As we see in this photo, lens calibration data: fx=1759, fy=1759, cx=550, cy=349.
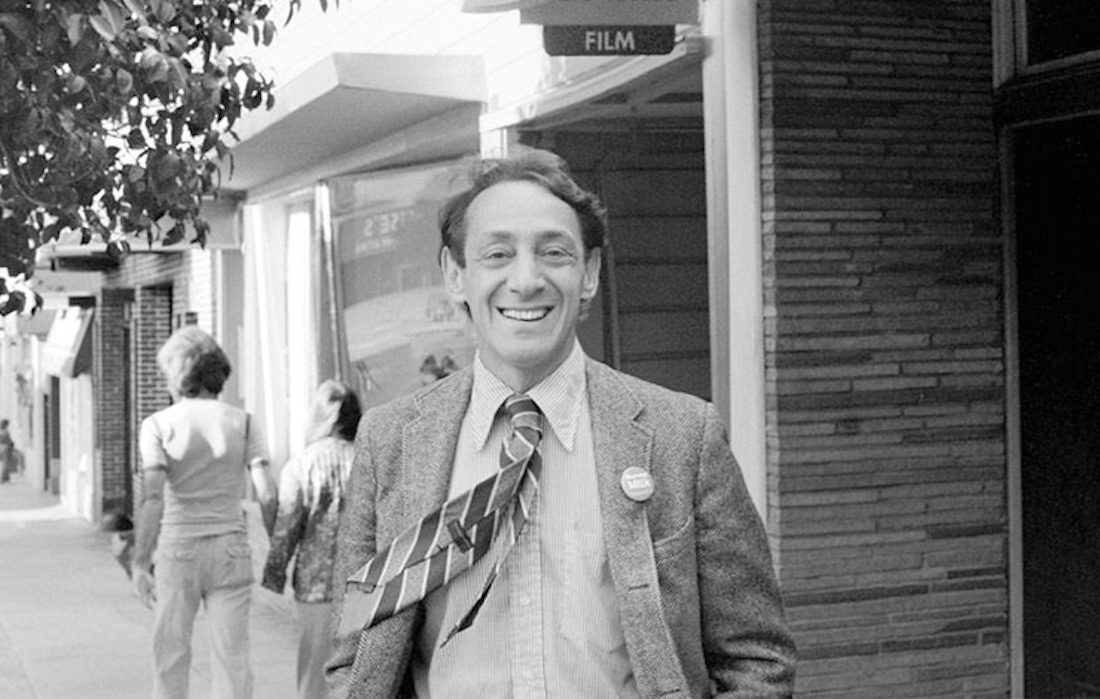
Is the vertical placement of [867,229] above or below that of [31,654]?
above

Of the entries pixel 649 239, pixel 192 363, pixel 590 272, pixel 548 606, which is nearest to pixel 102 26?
pixel 590 272

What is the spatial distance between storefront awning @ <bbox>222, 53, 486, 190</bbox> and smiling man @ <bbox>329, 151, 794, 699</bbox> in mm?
6576

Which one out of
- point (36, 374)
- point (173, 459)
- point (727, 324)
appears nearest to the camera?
point (727, 324)

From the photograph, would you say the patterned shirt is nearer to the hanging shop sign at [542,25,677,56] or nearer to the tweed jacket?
the hanging shop sign at [542,25,677,56]

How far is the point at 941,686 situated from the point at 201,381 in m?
3.57

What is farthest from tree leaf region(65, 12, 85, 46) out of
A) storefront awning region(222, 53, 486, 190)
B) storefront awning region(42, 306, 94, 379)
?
storefront awning region(42, 306, 94, 379)

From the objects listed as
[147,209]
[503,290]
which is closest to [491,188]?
[503,290]

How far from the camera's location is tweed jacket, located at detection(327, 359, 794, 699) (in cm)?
262

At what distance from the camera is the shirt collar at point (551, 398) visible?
2.76 m

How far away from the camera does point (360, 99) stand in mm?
10664

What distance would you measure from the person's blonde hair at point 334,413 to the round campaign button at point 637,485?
5.06m

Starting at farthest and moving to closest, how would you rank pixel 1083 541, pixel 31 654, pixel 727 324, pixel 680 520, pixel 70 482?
1. pixel 70 482
2. pixel 31 654
3. pixel 727 324
4. pixel 1083 541
5. pixel 680 520

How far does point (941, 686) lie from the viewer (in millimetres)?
6945

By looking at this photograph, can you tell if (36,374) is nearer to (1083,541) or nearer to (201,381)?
(201,381)
